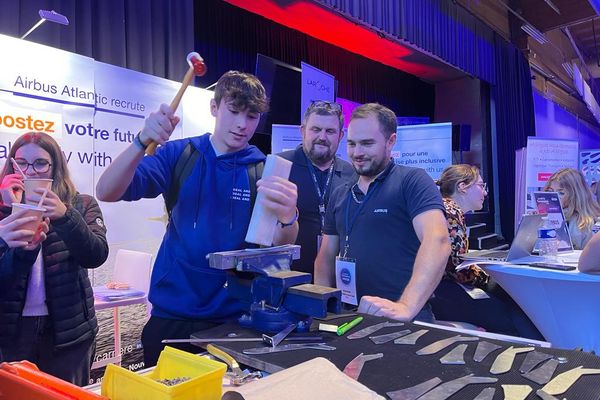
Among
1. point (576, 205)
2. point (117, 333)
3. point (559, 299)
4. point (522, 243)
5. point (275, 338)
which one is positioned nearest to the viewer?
point (275, 338)

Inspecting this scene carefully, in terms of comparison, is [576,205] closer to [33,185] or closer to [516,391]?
[516,391]

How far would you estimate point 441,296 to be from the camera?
2.98m

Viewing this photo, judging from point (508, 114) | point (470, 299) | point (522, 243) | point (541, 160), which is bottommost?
point (470, 299)

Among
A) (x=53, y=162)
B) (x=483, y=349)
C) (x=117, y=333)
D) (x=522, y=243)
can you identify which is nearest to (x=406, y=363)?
(x=483, y=349)

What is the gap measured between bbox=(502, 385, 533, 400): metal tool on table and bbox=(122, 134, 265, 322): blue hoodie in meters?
0.79

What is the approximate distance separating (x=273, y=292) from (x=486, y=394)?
20.9 inches

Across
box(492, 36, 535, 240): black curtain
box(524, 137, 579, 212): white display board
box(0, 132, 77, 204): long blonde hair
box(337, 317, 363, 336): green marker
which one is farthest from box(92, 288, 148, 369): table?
box(492, 36, 535, 240): black curtain

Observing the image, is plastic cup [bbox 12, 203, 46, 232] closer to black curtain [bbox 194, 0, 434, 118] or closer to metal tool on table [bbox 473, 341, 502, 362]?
metal tool on table [bbox 473, 341, 502, 362]

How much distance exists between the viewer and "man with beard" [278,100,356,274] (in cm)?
250

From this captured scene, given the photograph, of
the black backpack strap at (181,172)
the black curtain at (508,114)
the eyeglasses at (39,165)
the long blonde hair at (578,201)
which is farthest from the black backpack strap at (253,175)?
the black curtain at (508,114)

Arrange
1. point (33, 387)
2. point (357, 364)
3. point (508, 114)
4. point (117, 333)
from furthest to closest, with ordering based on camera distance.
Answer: point (508, 114)
point (117, 333)
point (357, 364)
point (33, 387)

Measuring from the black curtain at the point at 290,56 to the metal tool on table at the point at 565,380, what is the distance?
508cm

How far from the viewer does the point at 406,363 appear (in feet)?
3.06

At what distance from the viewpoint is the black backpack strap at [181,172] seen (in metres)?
1.49
